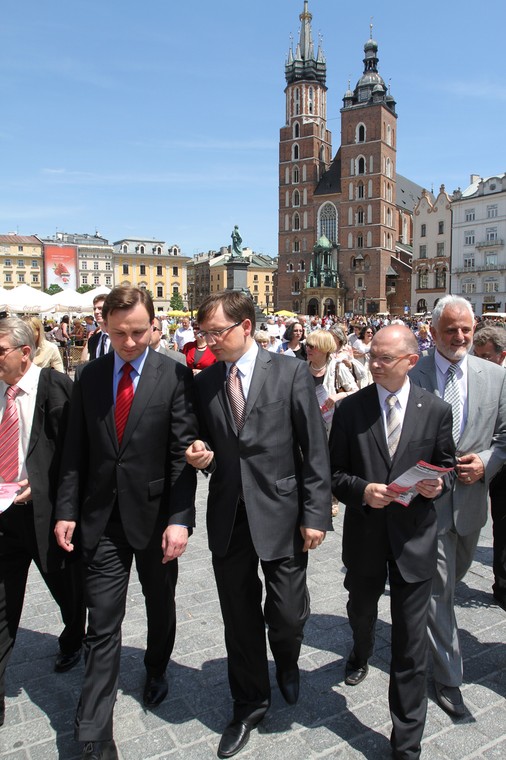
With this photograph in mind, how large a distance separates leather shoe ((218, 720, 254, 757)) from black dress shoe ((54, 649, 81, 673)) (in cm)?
114

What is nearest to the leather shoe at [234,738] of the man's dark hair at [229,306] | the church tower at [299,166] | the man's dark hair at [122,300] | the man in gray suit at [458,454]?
the man in gray suit at [458,454]

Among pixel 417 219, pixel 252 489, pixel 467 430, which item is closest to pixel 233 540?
pixel 252 489

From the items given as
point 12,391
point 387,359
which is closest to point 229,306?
point 387,359

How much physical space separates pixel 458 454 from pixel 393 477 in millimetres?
578

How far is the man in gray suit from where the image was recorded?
2996 millimetres

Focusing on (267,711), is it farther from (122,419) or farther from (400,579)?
(122,419)

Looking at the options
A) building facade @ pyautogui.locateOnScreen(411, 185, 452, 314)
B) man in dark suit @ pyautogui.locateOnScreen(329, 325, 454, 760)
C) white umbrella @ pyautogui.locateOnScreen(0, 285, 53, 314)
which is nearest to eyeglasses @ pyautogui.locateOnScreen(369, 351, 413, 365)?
man in dark suit @ pyautogui.locateOnScreen(329, 325, 454, 760)

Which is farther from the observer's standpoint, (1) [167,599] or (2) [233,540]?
(1) [167,599]

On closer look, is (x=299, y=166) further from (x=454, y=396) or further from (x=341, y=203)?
(x=454, y=396)

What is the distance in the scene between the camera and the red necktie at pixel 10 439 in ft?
9.85

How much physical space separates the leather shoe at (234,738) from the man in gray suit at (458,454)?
3.45 feet

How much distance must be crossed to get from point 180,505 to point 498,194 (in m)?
60.9

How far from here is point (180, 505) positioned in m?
2.80

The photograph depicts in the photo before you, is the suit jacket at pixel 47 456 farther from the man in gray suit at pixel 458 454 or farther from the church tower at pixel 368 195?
the church tower at pixel 368 195
